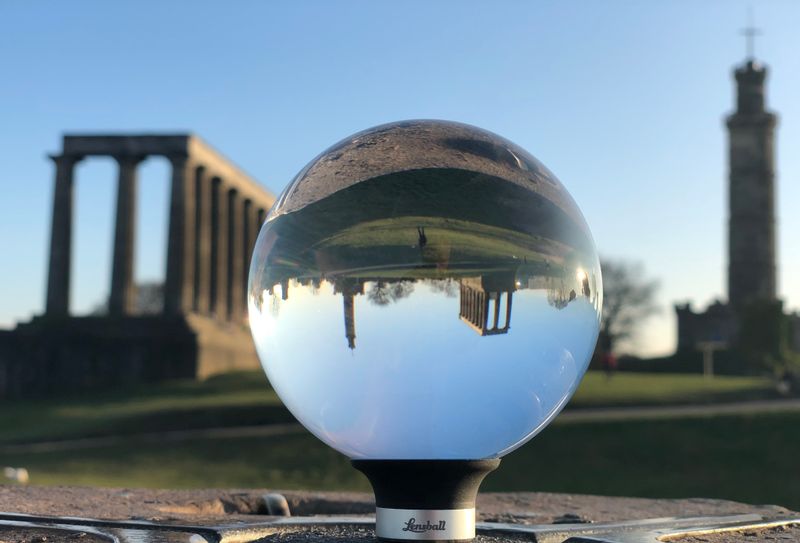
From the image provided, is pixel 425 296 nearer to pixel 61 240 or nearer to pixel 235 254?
pixel 61 240

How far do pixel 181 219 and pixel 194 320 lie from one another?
546cm

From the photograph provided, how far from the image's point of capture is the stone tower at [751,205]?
8406 centimetres

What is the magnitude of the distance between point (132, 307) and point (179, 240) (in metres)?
4.63

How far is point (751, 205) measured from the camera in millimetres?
84500

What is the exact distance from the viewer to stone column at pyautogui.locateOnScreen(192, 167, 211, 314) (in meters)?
60.6

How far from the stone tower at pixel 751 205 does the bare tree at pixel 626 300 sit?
6682 mm

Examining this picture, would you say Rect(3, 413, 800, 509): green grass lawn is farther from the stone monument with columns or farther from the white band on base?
the stone monument with columns

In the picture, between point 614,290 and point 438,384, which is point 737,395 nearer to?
point 438,384

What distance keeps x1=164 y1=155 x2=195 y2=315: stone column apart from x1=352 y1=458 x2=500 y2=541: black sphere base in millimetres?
53033

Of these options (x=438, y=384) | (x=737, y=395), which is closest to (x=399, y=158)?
(x=438, y=384)

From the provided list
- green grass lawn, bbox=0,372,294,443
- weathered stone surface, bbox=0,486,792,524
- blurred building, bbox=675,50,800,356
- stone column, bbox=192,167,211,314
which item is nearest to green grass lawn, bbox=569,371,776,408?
green grass lawn, bbox=0,372,294,443

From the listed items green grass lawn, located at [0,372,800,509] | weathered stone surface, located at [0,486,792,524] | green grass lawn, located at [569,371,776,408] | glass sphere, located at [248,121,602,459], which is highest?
glass sphere, located at [248,121,602,459]

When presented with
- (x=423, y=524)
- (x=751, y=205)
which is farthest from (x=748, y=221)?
(x=423, y=524)

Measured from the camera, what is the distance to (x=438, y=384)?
540cm
